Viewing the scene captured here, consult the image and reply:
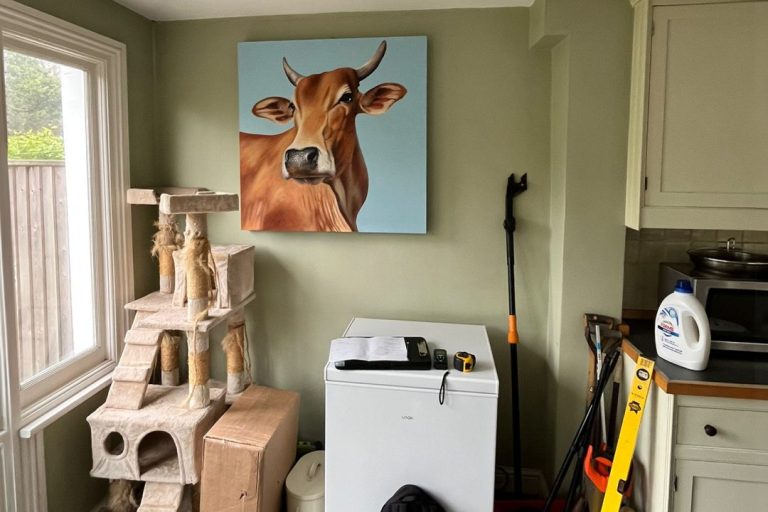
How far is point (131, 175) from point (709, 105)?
2.27 m

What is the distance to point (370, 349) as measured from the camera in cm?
186

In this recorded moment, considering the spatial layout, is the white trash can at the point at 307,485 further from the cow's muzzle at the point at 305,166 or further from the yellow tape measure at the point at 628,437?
the cow's muzzle at the point at 305,166

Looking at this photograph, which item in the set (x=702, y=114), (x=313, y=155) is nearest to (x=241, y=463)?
(x=313, y=155)

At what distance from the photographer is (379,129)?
2.21m

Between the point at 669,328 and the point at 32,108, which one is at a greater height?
the point at 32,108

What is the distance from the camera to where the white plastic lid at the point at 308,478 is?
1.98 m

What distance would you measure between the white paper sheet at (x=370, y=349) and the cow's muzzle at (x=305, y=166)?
A: 0.74 m

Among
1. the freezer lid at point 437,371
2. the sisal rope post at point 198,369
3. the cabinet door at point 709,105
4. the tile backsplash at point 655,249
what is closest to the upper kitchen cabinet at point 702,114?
the cabinet door at point 709,105

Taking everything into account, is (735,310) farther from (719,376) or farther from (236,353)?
(236,353)

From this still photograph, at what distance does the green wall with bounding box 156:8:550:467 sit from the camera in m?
2.18

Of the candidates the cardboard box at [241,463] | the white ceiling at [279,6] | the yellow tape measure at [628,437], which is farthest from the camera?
the white ceiling at [279,6]

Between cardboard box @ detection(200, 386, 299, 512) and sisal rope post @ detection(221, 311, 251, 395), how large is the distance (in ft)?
0.85

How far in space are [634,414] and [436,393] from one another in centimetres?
63

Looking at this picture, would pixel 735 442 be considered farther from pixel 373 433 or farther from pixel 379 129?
pixel 379 129
